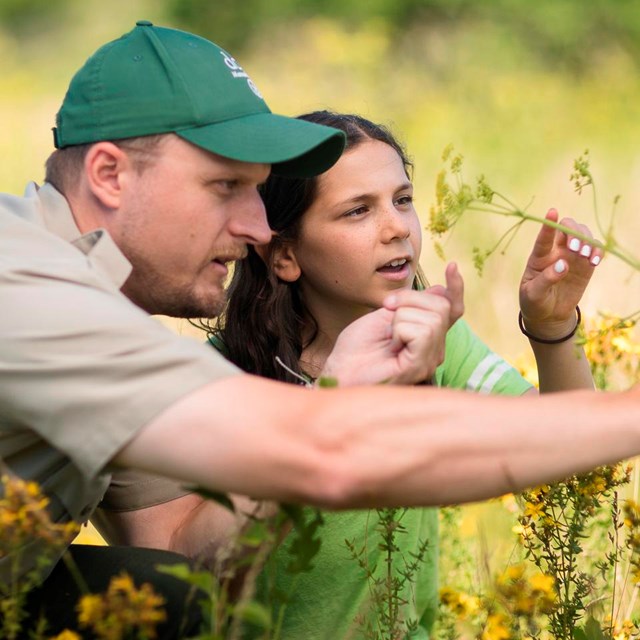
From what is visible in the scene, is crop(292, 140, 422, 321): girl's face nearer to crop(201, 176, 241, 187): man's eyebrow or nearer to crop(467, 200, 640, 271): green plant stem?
crop(201, 176, 241, 187): man's eyebrow

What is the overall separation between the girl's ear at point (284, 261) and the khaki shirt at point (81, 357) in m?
1.10

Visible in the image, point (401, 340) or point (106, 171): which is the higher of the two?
point (106, 171)

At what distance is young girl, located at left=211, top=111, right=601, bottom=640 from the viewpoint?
10.1 feet

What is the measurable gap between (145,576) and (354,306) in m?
0.96

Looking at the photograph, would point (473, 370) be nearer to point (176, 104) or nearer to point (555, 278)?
point (555, 278)

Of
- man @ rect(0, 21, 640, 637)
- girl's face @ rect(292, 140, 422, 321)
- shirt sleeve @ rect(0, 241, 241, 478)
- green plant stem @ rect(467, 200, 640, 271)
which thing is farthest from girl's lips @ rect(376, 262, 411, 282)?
shirt sleeve @ rect(0, 241, 241, 478)

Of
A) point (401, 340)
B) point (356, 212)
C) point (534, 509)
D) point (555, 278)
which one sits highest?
point (356, 212)

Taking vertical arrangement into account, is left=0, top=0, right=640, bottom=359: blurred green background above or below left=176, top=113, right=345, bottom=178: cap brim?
above

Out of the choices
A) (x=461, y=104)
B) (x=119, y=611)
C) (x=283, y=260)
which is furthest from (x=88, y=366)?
(x=461, y=104)

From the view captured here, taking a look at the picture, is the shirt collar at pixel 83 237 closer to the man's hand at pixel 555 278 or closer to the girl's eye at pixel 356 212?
the girl's eye at pixel 356 212

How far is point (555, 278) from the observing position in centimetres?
296

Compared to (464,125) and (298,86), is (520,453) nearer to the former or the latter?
(464,125)

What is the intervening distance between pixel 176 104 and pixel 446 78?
28.4 ft

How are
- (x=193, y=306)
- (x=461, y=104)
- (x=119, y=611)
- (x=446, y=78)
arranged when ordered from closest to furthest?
(x=119, y=611) < (x=193, y=306) < (x=461, y=104) < (x=446, y=78)
